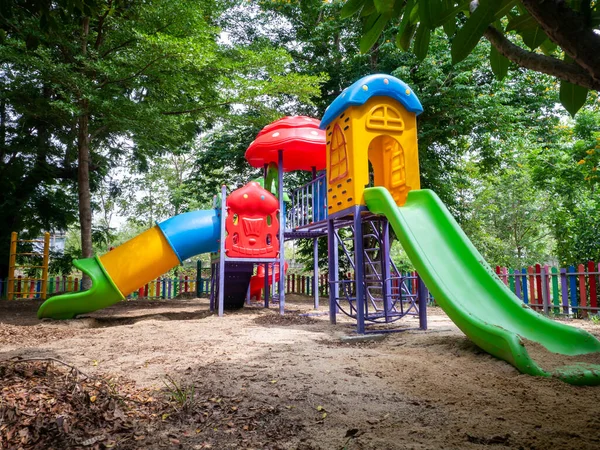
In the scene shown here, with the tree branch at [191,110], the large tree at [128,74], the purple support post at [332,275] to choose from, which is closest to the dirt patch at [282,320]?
the purple support post at [332,275]

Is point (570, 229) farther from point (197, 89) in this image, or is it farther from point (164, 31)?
point (164, 31)

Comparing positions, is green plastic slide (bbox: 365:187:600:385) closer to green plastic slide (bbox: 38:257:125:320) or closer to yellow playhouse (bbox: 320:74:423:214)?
yellow playhouse (bbox: 320:74:423:214)

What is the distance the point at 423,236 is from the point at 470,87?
8.29m

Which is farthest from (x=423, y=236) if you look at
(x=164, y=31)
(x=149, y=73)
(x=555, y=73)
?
(x=164, y=31)

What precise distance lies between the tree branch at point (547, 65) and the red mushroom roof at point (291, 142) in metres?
7.55

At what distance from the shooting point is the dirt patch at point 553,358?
343 centimetres

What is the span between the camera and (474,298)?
4.50 m

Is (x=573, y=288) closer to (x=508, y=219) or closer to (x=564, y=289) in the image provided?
(x=564, y=289)

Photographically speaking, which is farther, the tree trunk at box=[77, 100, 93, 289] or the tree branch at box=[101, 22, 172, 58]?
the tree trunk at box=[77, 100, 93, 289]

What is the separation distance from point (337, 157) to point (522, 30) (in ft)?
16.9

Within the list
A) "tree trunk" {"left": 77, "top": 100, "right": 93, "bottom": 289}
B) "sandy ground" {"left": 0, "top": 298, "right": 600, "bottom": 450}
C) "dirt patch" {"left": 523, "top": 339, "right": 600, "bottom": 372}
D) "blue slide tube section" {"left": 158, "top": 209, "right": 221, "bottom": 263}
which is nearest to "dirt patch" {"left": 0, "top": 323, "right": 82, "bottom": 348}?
"sandy ground" {"left": 0, "top": 298, "right": 600, "bottom": 450}

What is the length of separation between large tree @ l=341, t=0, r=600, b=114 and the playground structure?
2.54m

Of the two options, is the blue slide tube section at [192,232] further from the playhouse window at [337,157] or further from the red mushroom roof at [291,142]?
the playhouse window at [337,157]

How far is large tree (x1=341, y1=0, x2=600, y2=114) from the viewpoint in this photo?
48.1 inches
